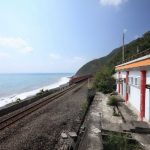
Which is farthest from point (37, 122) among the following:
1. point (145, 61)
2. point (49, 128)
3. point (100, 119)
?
point (145, 61)

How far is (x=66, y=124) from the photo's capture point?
12.3 metres

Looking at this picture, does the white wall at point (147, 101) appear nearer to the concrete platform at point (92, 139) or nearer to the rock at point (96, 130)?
the concrete platform at point (92, 139)

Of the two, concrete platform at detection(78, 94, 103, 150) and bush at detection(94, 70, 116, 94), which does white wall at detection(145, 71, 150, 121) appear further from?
bush at detection(94, 70, 116, 94)

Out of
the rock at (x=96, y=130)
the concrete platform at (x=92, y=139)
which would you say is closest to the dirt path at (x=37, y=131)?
the concrete platform at (x=92, y=139)

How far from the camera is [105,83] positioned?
2705cm

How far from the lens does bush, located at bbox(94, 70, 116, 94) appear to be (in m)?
26.4

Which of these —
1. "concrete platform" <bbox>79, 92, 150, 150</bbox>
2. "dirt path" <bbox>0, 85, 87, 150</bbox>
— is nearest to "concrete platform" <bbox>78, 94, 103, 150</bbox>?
"concrete platform" <bbox>79, 92, 150, 150</bbox>

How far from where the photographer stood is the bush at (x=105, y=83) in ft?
86.5

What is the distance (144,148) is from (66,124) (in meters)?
5.83

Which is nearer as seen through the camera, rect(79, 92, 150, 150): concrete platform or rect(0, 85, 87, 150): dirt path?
rect(79, 92, 150, 150): concrete platform

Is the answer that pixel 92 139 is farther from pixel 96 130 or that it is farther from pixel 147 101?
pixel 147 101

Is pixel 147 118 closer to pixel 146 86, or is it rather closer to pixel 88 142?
pixel 146 86

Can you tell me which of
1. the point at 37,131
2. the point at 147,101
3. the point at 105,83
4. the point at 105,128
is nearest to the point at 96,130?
the point at 105,128

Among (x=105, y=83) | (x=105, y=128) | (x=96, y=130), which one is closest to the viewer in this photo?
(x=96, y=130)
